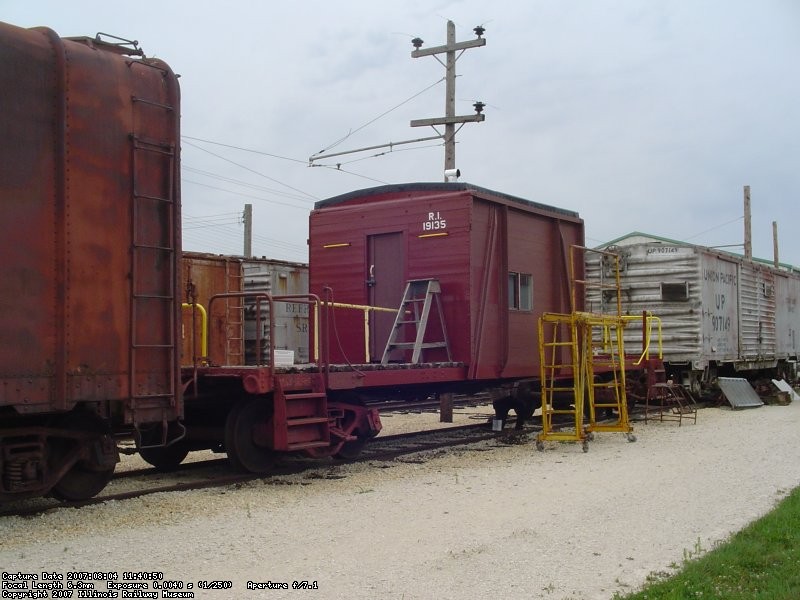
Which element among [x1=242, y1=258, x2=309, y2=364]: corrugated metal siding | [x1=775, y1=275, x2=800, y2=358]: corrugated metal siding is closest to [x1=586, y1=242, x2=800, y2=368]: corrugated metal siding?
[x1=775, y1=275, x2=800, y2=358]: corrugated metal siding

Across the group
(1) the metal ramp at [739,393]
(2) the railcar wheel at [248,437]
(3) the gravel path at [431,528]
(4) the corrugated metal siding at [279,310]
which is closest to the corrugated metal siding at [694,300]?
(1) the metal ramp at [739,393]

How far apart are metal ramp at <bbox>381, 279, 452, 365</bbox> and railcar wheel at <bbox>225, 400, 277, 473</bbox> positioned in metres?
→ 2.40

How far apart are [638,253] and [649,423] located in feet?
17.2

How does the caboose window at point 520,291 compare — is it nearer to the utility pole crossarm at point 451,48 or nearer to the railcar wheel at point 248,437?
the railcar wheel at point 248,437

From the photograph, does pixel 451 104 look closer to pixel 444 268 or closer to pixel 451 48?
pixel 451 48

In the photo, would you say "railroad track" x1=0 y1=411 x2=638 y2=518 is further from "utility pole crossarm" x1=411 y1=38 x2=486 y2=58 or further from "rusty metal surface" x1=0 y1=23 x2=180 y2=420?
"utility pole crossarm" x1=411 y1=38 x2=486 y2=58

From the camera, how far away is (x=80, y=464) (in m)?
7.54

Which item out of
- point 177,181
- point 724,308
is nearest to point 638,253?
point 724,308

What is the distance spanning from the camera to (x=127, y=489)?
28.6 feet

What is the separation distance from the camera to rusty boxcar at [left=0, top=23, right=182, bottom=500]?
22.1 ft

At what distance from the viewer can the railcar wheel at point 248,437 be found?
915 cm

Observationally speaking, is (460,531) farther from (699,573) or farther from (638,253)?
(638,253)

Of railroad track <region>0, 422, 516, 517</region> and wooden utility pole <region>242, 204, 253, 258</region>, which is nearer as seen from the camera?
railroad track <region>0, 422, 516, 517</region>

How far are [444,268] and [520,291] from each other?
1797 mm
